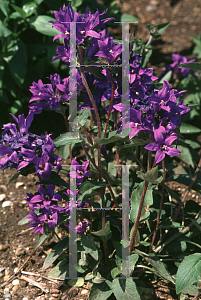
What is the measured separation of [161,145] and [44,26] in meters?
1.61

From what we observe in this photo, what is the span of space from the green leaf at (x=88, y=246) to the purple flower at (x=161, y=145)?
536 mm

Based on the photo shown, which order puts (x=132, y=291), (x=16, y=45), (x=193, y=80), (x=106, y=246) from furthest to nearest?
(x=193, y=80) → (x=16, y=45) → (x=106, y=246) → (x=132, y=291)

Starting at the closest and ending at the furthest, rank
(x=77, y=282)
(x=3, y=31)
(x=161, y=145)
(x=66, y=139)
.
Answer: (x=161, y=145) < (x=66, y=139) < (x=77, y=282) < (x=3, y=31)

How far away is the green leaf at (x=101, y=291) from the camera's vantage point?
1.66m

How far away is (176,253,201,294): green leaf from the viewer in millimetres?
1460

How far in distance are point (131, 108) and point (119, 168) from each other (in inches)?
23.7

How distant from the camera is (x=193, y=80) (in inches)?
114

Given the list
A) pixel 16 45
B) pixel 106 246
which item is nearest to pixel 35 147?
pixel 106 246

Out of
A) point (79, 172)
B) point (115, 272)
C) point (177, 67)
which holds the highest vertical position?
point (177, 67)

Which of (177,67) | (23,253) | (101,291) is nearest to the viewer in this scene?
(101,291)

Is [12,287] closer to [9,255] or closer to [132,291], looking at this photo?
[9,255]

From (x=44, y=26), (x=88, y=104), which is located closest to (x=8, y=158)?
(x=88, y=104)

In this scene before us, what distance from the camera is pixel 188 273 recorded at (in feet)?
4.84

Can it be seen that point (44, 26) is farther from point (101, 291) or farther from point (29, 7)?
point (101, 291)
